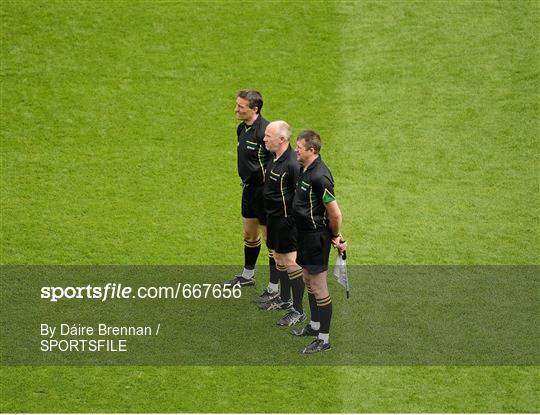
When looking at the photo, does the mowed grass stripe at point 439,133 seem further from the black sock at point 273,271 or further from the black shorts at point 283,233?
the black shorts at point 283,233

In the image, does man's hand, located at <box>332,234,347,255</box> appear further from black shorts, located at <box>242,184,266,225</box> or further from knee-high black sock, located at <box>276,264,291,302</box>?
black shorts, located at <box>242,184,266,225</box>

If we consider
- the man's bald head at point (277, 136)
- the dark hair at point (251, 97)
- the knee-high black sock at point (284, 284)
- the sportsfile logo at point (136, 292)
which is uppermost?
the dark hair at point (251, 97)

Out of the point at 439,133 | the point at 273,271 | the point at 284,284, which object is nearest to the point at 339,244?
the point at 284,284

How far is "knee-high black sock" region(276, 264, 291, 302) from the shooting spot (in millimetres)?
13101

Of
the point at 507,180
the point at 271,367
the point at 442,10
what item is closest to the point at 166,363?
the point at 271,367

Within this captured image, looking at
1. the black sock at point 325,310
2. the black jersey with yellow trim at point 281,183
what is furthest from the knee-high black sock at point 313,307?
the black jersey with yellow trim at point 281,183

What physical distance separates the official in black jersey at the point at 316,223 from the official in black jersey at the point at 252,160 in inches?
43.5

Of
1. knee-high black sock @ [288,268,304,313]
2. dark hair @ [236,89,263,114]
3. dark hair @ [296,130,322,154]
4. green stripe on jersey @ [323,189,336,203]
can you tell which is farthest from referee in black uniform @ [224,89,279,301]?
green stripe on jersey @ [323,189,336,203]

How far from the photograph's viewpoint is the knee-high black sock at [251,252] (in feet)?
45.1

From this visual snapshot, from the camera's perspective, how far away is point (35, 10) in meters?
18.3

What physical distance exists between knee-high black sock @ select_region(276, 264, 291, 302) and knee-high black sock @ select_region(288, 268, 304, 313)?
191mm

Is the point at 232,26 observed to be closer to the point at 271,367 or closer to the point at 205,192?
the point at 205,192

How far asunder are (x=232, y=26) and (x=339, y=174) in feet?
11.3

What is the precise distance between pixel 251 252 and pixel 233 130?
10.6ft
